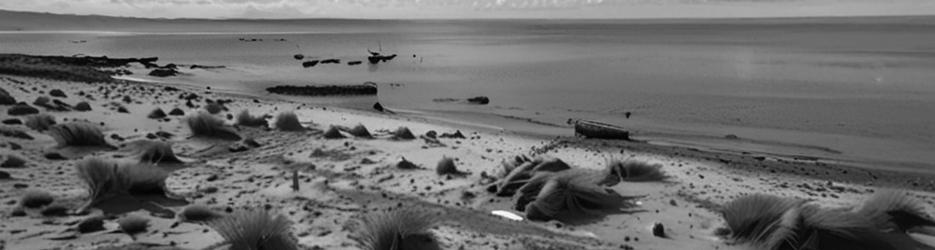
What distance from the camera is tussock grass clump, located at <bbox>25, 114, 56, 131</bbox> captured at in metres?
13.3

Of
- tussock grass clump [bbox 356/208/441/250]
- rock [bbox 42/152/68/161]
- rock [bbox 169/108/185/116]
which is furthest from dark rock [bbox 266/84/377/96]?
tussock grass clump [bbox 356/208/441/250]

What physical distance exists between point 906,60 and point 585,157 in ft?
166

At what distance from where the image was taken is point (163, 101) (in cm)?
2038

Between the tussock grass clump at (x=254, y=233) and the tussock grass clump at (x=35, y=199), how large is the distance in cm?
277

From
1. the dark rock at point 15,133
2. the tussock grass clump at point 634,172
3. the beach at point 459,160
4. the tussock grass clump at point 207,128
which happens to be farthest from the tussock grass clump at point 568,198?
the dark rock at point 15,133

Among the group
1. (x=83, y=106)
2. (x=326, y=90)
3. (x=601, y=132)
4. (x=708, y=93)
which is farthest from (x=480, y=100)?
(x=83, y=106)

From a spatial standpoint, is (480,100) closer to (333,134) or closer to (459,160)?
(333,134)

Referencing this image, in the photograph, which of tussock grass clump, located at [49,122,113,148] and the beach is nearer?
the beach

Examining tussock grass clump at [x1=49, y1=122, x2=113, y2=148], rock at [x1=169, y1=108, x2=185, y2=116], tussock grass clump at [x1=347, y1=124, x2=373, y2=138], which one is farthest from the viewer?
rock at [x1=169, y1=108, x2=185, y2=116]

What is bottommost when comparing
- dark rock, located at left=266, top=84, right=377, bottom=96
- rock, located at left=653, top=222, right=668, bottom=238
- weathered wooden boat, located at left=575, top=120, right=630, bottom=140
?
dark rock, located at left=266, top=84, right=377, bottom=96

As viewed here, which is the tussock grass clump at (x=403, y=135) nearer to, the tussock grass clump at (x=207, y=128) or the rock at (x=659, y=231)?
the tussock grass clump at (x=207, y=128)

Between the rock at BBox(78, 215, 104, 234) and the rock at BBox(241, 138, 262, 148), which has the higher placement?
the rock at BBox(78, 215, 104, 234)

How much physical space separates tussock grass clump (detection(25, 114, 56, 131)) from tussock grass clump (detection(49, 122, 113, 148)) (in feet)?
2.85

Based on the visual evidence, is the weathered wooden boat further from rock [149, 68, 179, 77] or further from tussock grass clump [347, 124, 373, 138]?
rock [149, 68, 179, 77]
